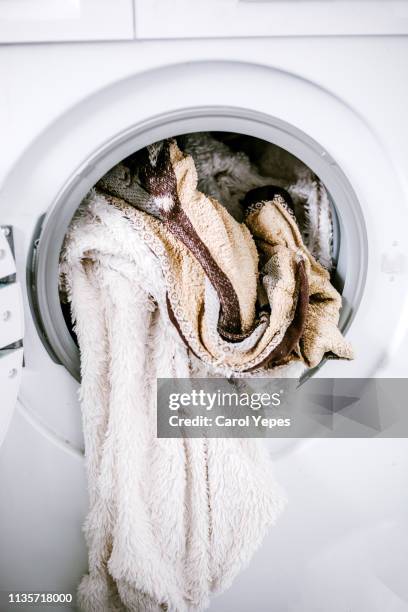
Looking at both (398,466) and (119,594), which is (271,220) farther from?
(119,594)

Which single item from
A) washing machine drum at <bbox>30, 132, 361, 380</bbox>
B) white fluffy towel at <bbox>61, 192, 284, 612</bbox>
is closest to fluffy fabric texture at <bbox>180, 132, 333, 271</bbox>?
washing machine drum at <bbox>30, 132, 361, 380</bbox>

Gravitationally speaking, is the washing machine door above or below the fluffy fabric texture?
below

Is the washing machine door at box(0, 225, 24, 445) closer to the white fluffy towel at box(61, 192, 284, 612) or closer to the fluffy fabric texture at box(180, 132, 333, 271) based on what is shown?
the white fluffy towel at box(61, 192, 284, 612)

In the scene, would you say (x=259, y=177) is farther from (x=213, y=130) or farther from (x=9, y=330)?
(x=9, y=330)

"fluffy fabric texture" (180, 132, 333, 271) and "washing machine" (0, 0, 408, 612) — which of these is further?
"fluffy fabric texture" (180, 132, 333, 271)

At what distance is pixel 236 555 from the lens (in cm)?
60

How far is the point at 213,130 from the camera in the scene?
56 centimetres

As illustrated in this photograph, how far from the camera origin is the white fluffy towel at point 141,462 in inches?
22.6

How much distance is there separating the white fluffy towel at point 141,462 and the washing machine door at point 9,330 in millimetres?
69

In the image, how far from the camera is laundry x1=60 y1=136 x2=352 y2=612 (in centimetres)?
56

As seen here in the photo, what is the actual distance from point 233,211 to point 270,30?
0.24m

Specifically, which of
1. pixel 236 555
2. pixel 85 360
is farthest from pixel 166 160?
pixel 236 555

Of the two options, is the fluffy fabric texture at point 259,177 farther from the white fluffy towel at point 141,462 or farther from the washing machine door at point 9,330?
the washing machine door at point 9,330

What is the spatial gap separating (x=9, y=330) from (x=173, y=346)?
0.18 metres
